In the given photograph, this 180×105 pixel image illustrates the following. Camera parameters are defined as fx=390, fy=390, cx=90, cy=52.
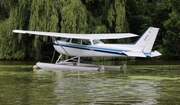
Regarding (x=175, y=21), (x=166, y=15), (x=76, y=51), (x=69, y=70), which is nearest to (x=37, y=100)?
(x=69, y=70)

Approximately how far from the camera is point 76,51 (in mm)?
19922

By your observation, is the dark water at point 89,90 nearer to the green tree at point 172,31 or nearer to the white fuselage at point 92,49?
the white fuselage at point 92,49

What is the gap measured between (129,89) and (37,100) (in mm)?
3192

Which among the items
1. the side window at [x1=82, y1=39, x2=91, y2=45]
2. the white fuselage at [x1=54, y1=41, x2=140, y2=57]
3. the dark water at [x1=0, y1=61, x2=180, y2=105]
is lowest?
the dark water at [x1=0, y1=61, x2=180, y2=105]

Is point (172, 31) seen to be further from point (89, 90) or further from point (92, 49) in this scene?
point (89, 90)

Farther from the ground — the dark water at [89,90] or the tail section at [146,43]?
the tail section at [146,43]

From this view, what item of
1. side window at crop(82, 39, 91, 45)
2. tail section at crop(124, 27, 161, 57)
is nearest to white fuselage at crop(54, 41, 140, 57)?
side window at crop(82, 39, 91, 45)

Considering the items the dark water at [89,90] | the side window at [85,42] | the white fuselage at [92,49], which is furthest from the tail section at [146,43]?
the dark water at [89,90]

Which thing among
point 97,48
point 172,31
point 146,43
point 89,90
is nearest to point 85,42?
point 97,48

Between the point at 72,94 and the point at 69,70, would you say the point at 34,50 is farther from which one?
the point at 72,94

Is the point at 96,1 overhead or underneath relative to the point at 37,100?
overhead

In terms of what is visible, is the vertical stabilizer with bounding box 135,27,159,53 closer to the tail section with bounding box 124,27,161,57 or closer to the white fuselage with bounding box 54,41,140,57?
the tail section with bounding box 124,27,161,57

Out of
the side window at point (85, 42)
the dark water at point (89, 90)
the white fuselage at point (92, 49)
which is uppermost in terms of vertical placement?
the side window at point (85, 42)

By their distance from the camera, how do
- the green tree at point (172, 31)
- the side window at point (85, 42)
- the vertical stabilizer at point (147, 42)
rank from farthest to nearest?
the green tree at point (172, 31) → the side window at point (85, 42) → the vertical stabilizer at point (147, 42)
